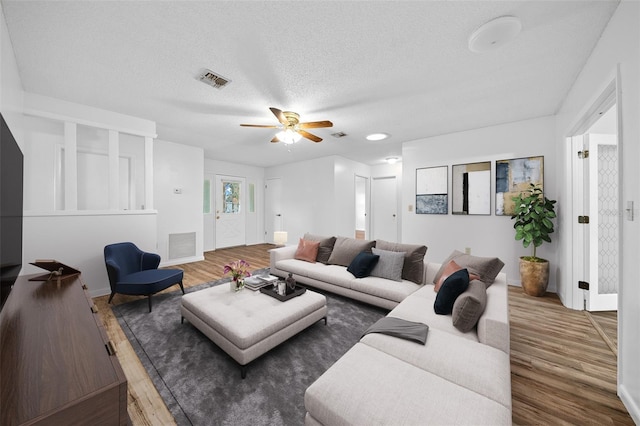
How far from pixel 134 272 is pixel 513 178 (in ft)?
18.8

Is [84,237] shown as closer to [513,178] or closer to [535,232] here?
[535,232]

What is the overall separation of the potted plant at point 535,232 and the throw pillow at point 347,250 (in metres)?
2.10

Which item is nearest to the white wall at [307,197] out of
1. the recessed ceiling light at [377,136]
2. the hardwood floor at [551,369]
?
the recessed ceiling light at [377,136]

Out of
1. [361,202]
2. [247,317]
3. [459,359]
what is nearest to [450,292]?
[459,359]

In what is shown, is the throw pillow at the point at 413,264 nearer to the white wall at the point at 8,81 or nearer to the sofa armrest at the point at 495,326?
the sofa armrest at the point at 495,326

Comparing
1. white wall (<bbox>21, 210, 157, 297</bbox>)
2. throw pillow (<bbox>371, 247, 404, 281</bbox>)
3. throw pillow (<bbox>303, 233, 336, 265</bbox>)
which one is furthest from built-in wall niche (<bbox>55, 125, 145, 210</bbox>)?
throw pillow (<bbox>371, 247, 404, 281</bbox>)

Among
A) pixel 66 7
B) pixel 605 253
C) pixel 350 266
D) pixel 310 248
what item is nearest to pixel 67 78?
pixel 66 7

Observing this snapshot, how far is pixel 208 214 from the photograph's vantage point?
6301mm

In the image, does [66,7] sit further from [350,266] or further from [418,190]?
[418,190]

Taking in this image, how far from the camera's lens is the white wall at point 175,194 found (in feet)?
15.5

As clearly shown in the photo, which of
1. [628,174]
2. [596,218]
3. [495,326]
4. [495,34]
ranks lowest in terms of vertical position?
[495,326]

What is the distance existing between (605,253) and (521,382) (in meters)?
2.45

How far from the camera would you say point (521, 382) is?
5.63 ft

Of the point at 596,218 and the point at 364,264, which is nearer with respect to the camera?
the point at 596,218
